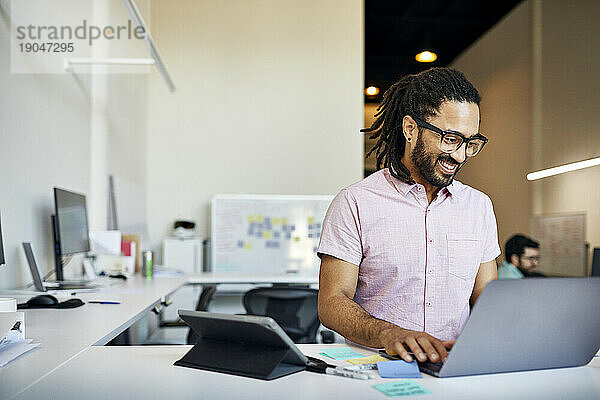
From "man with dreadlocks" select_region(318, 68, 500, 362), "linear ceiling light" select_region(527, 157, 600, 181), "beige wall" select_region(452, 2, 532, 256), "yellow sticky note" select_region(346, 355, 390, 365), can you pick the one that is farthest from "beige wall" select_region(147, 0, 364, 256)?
"yellow sticky note" select_region(346, 355, 390, 365)

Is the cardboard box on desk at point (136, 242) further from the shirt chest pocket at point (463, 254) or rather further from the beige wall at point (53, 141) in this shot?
the shirt chest pocket at point (463, 254)

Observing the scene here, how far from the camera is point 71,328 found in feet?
5.98

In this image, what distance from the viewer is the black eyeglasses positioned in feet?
5.25

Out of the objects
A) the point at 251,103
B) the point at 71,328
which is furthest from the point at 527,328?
the point at 251,103

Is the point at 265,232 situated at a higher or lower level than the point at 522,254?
higher

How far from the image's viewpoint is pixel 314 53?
6211 mm

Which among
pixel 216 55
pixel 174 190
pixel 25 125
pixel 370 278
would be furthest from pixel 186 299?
pixel 370 278

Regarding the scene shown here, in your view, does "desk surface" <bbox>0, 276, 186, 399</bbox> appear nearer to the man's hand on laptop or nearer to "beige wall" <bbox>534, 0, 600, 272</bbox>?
the man's hand on laptop

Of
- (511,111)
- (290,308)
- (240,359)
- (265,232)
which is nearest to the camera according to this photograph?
(240,359)

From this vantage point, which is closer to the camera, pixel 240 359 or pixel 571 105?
pixel 240 359

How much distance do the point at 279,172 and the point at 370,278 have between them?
4449 mm

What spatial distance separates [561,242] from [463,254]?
543 cm

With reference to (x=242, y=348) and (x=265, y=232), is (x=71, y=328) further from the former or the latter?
(x=265, y=232)

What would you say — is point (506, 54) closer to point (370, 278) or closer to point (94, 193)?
point (94, 193)
